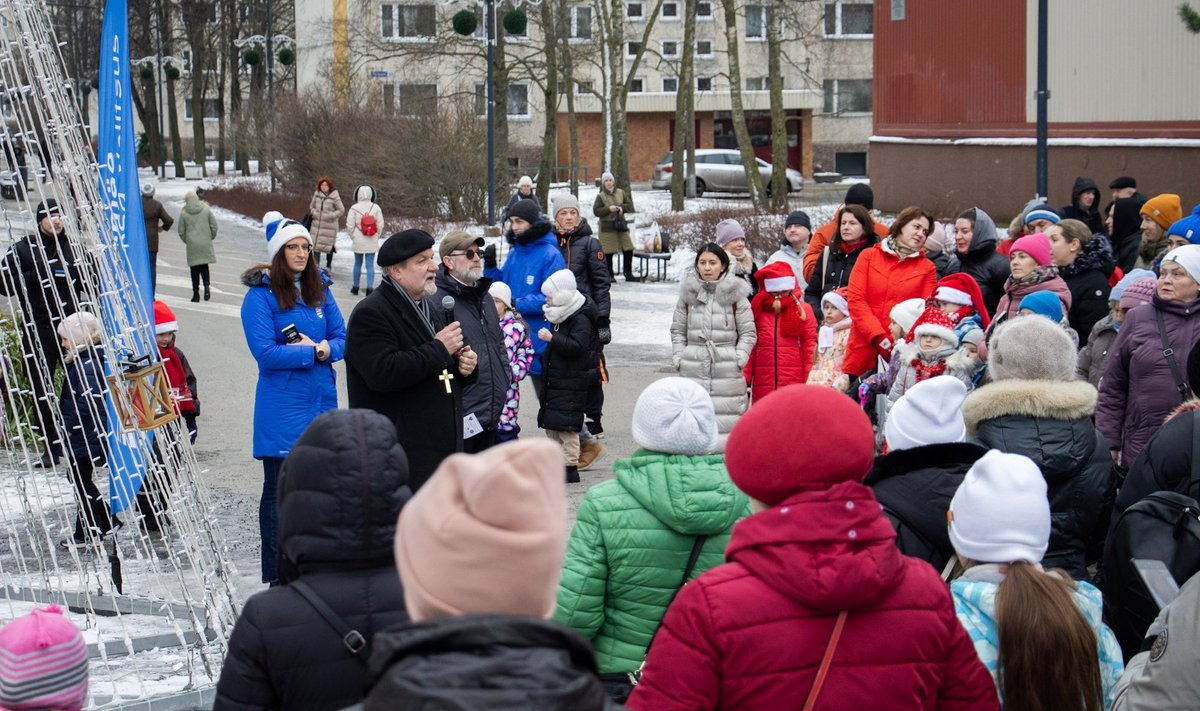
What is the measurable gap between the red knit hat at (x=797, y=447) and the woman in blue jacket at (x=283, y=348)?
14.2 ft

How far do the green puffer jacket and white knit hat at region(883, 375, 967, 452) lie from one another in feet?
2.54

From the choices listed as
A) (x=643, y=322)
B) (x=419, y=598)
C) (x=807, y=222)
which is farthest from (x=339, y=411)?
(x=643, y=322)

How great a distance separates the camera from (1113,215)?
41.8 ft

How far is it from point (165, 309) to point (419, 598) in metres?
6.87

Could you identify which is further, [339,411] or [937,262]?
[937,262]

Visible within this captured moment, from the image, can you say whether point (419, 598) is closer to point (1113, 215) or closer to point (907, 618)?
point (907, 618)

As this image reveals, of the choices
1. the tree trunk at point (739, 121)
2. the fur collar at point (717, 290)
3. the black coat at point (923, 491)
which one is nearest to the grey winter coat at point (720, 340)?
the fur collar at point (717, 290)

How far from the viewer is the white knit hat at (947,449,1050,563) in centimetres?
339

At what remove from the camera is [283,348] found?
6.91 m

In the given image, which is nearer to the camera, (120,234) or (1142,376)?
(120,234)

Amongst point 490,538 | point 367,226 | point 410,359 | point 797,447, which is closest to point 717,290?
point 410,359

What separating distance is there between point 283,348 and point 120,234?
0.97 meters

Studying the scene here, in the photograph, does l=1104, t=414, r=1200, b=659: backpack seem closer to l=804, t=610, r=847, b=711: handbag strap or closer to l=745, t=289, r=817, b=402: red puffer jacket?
l=804, t=610, r=847, b=711: handbag strap

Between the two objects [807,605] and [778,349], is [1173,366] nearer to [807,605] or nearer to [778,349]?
[778,349]
